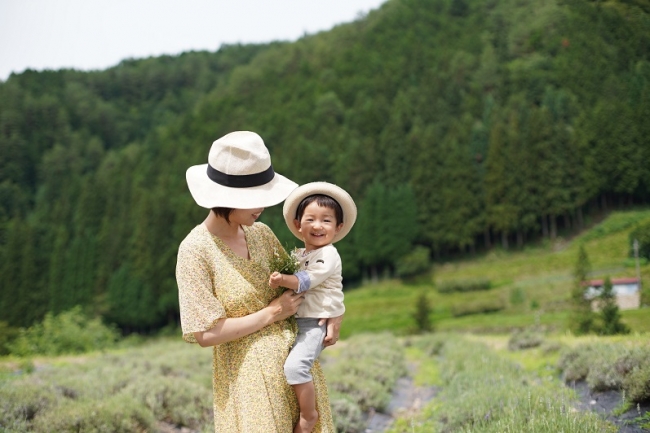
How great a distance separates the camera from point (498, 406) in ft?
21.1

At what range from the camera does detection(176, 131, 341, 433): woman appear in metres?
2.92

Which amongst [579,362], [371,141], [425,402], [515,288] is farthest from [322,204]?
[371,141]

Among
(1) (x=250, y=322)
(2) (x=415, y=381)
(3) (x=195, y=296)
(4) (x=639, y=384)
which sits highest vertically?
(3) (x=195, y=296)

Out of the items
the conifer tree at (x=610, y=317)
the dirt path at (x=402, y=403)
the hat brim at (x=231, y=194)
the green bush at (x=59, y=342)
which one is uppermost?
the hat brim at (x=231, y=194)

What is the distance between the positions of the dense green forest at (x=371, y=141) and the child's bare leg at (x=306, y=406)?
30.1 ft

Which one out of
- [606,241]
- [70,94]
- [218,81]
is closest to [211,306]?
[606,241]

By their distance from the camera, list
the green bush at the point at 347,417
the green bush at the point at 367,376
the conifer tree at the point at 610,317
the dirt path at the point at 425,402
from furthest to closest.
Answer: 1. the conifer tree at the point at 610,317
2. the green bush at the point at 367,376
3. the green bush at the point at 347,417
4. the dirt path at the point at 425,402

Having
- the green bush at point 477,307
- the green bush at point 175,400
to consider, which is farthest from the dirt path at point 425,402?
the green bush at point 477,307

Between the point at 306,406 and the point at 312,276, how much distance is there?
0.62 metres

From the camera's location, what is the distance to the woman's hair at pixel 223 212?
305cm

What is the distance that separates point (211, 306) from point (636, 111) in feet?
57.6

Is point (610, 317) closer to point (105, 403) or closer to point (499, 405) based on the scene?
point (499, 405)

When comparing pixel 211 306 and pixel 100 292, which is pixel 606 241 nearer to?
pixel 211 306

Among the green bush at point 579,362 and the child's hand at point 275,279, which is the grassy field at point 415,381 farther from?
the child's hand at point 275,279
